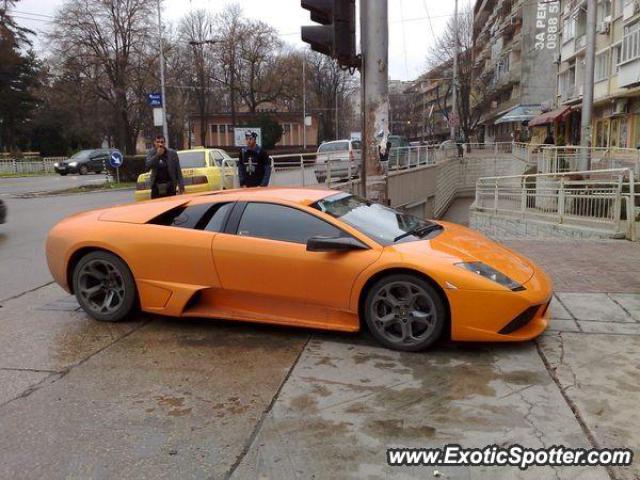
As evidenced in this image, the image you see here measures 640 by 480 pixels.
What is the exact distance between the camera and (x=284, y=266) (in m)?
4.73

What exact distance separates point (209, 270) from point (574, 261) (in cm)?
524

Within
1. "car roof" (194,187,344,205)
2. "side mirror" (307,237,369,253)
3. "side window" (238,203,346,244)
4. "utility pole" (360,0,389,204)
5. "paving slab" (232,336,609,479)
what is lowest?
"paving slab" (232,336,609,479)

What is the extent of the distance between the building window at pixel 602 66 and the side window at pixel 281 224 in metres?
31.2

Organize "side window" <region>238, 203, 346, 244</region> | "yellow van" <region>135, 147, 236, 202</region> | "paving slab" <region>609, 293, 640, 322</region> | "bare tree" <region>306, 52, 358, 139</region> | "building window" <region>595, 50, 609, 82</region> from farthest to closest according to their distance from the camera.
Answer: "bare tree" <region>306, 52, 358, 139</region>
"building window" <region>595, 50, 609, 82</region>
"yellow van" <region>135, 147, 236, 202</region>
"paving slab" <region>609, 293, 640, 322</region>
"side window" <region>238, 203, 346, 244</region>

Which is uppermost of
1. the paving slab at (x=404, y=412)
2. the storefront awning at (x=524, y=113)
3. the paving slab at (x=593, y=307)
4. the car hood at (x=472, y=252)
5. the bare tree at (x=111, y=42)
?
the bare tree at (x=111, y=42)

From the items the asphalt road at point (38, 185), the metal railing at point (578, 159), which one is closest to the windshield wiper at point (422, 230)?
the metal railing at point (578, 159)

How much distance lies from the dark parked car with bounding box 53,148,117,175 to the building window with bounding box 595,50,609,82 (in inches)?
1149

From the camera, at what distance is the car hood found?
15.0 feet

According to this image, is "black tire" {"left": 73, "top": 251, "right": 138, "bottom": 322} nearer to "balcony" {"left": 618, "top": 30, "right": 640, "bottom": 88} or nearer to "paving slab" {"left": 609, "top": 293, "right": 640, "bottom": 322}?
"paving slab" {"left": 609, "top": 293, "right": 640, "bottom": 322}

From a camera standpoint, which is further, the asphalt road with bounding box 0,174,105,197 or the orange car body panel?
the asphalt road with bounding box 0,174,105,197

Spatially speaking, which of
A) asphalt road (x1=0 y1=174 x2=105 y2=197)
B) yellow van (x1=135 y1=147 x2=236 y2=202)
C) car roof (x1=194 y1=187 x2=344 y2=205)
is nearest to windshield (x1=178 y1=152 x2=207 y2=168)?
yellow van (x1=135 y1=147 x2=236 y2=202)

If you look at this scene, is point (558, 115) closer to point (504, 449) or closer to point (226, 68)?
point (226, 68)

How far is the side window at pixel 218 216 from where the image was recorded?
16.7ft

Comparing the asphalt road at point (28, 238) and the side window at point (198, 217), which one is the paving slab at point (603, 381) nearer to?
the side window at point (198, 217)
